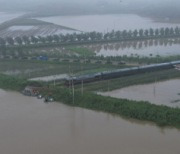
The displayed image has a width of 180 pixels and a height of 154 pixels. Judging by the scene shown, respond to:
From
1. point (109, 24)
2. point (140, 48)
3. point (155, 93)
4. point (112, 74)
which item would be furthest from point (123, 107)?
point (109, 24)

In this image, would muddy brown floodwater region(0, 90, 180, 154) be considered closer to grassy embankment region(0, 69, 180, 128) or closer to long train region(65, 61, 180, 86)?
grassy embankment region(0, 69, 180, 128)

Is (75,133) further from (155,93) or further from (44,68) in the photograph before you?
(44,68)

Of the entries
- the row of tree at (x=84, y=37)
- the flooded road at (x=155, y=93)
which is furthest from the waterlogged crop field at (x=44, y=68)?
the row of tree at (x=84, y=37)

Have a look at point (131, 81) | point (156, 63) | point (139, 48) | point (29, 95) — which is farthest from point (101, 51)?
point (29, 95)

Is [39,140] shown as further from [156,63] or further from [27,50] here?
[27,50]

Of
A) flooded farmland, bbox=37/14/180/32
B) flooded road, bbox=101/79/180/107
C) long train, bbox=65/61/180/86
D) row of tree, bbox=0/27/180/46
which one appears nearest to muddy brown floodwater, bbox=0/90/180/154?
flooded road, bbox=101/79/180/107

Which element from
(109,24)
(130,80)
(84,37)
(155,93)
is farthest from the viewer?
(109,24)
